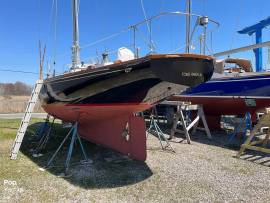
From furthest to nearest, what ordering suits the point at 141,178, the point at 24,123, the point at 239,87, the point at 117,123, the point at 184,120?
the point at 239,87 → the point at 184,120 → the point at 24,123 → the point at 117,123 → the point at 141,178

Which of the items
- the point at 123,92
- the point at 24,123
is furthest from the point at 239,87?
the point at 24,123

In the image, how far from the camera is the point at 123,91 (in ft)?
18.1

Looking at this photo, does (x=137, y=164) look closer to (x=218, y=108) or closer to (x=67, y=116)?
(x=67, y=116)

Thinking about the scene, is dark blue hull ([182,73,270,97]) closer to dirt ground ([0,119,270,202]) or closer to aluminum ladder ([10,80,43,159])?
dirt ground ([0,119,270,202])

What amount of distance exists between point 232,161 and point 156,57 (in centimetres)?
293

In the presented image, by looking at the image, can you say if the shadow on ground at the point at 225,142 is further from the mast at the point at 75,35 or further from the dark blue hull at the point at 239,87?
the mast at the point at 75,35

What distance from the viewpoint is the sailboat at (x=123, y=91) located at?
195 inches

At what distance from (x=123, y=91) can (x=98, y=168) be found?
1511 millimetres

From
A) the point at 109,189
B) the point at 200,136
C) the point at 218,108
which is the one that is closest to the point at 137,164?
the point at 109,189

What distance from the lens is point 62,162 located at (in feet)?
19.5

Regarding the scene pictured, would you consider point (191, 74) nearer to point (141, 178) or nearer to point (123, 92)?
point (123, 92)

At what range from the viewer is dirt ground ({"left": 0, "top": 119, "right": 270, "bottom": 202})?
4250mm

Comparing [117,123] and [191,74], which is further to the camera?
[117,123]

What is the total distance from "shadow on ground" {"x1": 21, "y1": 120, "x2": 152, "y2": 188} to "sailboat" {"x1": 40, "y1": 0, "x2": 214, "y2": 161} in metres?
0.25
